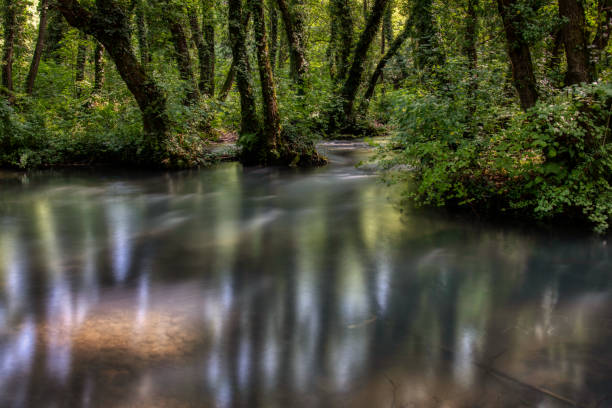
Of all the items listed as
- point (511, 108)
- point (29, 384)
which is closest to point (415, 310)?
point (29, 384)

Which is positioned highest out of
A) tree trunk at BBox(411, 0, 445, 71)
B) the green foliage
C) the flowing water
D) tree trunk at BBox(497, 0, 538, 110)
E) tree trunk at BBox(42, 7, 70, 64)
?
tree trunk at BBox(42, 7, 70, 64)

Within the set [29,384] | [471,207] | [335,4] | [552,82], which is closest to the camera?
[29,384]

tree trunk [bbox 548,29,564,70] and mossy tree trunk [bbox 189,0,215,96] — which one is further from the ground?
mossy tree trunk [bbox 189,0,215,96]

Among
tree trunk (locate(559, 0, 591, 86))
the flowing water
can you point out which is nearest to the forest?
tree trunk (locate(559, 0, 591, 86))

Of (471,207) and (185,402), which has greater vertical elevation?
(471,207)

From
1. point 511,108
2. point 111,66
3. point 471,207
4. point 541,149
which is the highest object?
point 111,66

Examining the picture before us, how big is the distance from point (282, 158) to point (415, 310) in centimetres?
1169

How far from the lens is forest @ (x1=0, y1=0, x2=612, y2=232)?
8.16 meters

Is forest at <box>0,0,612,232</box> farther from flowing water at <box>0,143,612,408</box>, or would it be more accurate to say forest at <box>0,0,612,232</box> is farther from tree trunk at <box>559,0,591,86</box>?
flowing water at <box>0,143,612,408</box>

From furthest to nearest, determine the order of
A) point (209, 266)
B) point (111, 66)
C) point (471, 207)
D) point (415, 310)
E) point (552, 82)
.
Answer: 1. point (111, 66)
2. point (552, 82)
3. point (471, 207)
4. point (209, 266)
5. point (415, 310)

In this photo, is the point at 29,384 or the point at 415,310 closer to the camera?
→ the point at 29,384

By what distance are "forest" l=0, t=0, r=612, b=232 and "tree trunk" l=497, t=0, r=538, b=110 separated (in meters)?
0.03

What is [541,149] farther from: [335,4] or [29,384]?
[335,4]

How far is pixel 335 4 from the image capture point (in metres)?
24.0
